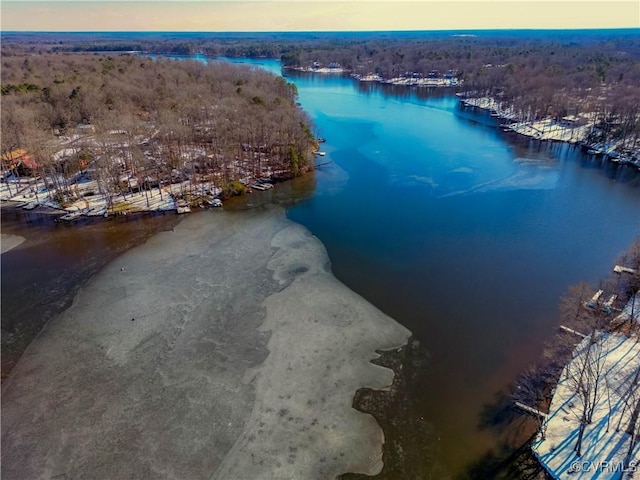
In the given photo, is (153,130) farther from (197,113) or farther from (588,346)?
(588,346)

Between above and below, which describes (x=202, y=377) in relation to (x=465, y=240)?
below

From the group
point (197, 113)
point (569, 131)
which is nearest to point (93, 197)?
point (197, 113)

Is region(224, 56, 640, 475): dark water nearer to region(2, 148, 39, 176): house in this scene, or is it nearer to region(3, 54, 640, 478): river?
region(3, 54, 640, 478): river

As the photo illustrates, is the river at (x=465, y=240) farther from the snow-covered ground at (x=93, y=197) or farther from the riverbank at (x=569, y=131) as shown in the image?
the snow-covered ground at (x=93, y=197)

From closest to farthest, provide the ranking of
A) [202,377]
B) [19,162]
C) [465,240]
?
[202,377] < [465,240] < [19,162]

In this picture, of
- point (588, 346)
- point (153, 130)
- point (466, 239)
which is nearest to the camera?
point (588, 346)

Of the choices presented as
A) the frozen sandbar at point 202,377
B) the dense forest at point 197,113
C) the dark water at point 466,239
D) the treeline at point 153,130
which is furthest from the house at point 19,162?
the dark water at point 466,239

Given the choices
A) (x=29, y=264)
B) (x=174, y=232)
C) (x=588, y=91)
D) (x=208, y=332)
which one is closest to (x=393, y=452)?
(x=208, y=332)
